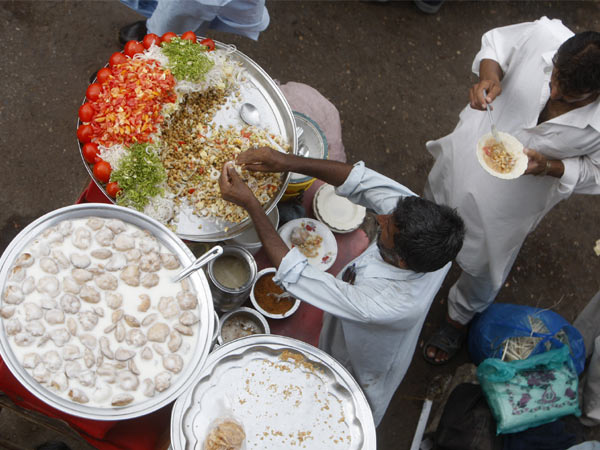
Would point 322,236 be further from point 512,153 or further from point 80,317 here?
point 80,317

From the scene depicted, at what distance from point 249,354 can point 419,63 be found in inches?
160

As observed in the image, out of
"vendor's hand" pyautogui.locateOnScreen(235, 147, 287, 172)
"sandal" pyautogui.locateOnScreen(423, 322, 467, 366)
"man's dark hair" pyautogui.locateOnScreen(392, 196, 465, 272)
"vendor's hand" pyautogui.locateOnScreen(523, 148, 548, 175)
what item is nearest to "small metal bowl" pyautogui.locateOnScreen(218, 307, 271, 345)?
"vendor's hand" pyautogui.locateOnScreen(235, 147, 287, 172)

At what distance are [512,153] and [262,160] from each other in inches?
53.6

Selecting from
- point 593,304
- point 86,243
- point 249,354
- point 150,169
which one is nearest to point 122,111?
point 150,169

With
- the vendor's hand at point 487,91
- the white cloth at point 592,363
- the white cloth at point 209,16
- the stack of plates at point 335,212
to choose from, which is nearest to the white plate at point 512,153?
the vendor's hand at point 487,91

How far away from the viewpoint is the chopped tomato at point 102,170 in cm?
224

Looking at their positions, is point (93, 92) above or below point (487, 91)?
below

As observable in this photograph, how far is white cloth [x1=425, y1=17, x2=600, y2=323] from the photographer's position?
8.87 ft

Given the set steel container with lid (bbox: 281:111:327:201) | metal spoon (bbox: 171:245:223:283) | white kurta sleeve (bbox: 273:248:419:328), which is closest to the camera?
metal spoon (bbox: 171:245:223:283)

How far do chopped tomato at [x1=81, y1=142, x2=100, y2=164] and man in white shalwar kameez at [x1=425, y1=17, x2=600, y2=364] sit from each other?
6.57ft

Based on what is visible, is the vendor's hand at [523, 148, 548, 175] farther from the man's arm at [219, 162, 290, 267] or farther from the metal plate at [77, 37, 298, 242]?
the man's arm at [219, 162, 290, 267]

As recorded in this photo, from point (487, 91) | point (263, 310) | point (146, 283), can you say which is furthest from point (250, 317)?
point (487, 91)

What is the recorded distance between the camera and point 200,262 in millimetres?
1925

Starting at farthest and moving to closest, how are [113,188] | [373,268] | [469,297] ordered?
Result: [469,297]
[113,188]
[373,268]
